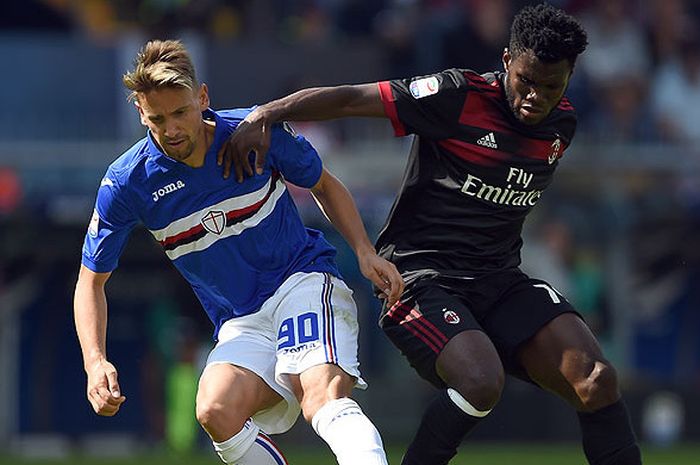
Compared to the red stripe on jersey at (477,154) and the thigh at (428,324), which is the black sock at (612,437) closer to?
the thigh at (428,324)

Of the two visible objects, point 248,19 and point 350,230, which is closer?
point 350,230

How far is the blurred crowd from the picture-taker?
1673cm

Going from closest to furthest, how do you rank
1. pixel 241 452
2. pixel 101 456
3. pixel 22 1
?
1. pixel 241 452
2. pixel 101 456
3. pixel 22 1

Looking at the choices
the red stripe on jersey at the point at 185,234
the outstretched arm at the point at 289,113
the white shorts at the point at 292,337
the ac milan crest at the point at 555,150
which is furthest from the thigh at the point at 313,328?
the ac milan crest at the point at 555,150

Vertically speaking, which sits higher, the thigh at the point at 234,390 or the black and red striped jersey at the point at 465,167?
the black and red striped jersey at the point at 465,167

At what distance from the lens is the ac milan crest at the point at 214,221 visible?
6.72m

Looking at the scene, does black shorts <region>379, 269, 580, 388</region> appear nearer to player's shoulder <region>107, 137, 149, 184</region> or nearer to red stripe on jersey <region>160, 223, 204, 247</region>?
red stripe on jersey <region>160, 223, 204, 247</region>

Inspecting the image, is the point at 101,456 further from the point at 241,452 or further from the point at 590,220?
the point at 241,452

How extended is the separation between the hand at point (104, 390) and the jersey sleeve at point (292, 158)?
118 cm

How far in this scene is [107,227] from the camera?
6695 mm

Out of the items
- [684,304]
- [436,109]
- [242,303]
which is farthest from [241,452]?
[684,304]

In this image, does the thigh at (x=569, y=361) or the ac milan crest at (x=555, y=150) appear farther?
the ac milan crest at (x=555, y=150)

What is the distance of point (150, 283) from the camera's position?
18250mm

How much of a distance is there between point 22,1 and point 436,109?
1166cm
